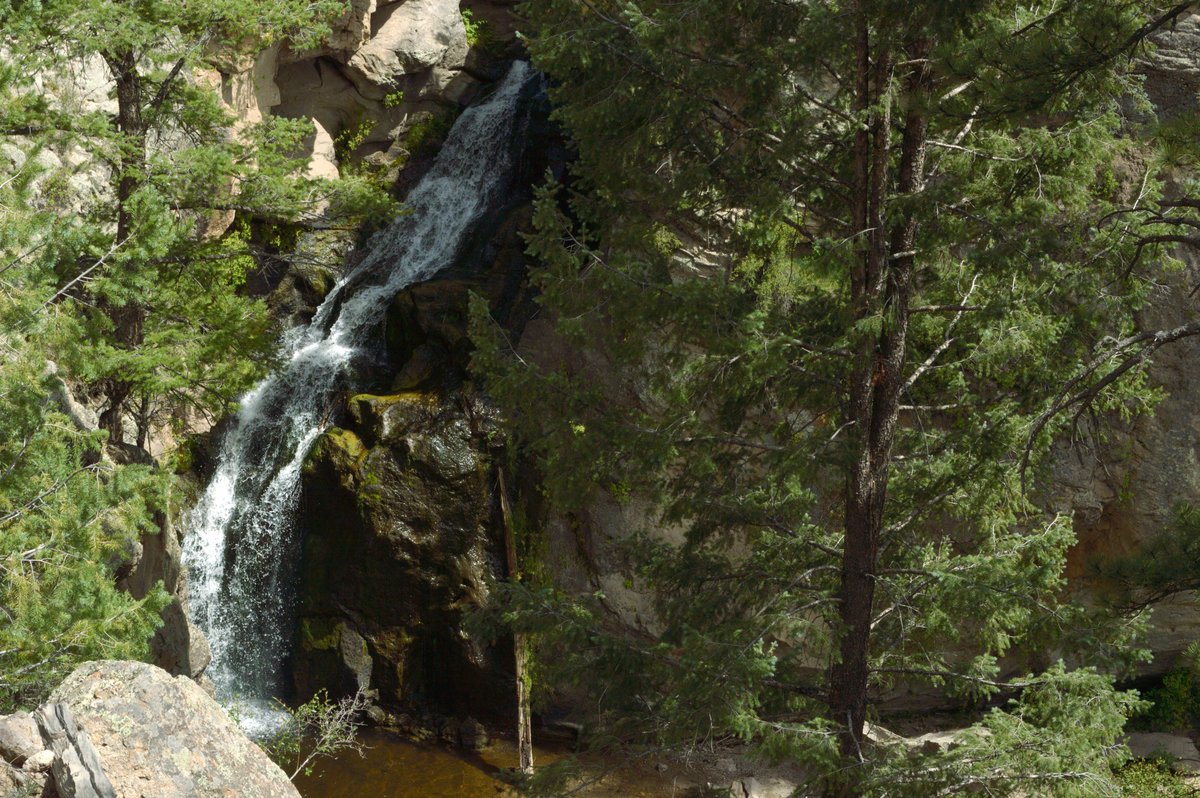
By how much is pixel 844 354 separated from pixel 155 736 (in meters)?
4.84

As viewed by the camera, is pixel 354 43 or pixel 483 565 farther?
pixel 354 43

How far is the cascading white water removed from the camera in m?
13.6

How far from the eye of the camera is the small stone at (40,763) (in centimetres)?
521

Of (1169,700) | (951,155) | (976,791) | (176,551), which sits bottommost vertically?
(1169,700)

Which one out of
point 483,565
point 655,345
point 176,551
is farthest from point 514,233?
point 176,551

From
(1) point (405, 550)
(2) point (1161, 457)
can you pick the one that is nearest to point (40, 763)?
(1) point (405, 550)

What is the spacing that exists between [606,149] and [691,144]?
0.62 meters

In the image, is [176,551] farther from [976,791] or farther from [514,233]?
→ [976,791]

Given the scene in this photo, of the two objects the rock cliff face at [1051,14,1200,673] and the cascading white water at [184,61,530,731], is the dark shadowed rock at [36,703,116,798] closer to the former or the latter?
the cascading white water at [184,61,530,731]

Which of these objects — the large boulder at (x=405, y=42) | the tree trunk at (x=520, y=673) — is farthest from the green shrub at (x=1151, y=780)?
the large boulder at (x=405, y=42)

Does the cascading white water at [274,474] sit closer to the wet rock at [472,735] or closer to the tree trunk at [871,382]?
the wet rock at [472,735]

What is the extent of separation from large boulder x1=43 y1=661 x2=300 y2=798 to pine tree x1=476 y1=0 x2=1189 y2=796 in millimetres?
2337

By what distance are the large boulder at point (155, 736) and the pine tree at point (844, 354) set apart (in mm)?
2337

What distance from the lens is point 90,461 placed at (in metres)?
9.45
